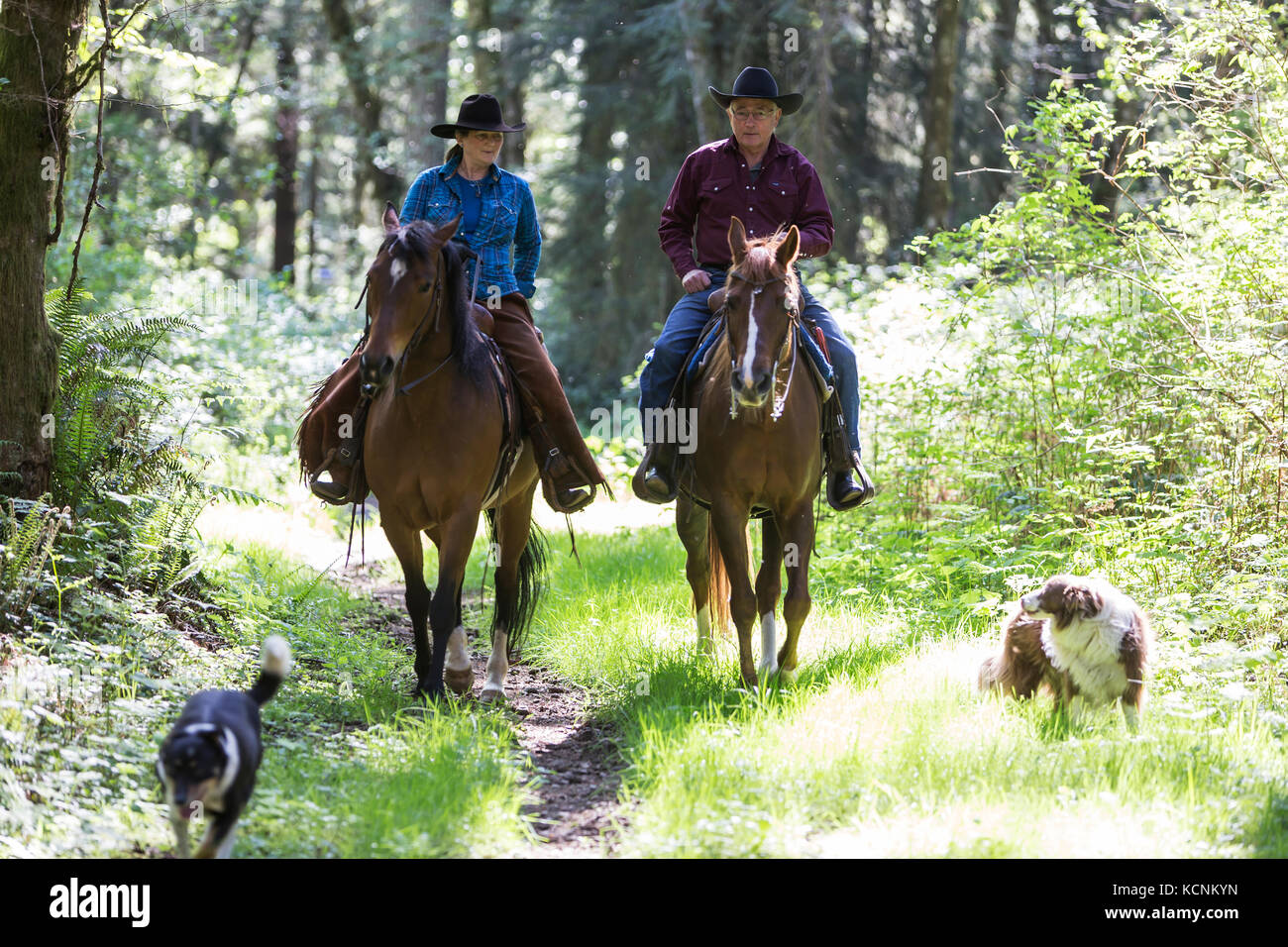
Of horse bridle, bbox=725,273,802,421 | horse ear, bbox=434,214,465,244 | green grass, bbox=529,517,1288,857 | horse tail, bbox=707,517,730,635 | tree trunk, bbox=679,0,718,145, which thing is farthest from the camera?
tree trunk, bbox=679,0,718,145

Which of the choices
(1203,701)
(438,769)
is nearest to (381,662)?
(438,769)

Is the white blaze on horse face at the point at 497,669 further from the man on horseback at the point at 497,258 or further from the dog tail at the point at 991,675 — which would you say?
the dog tail at the point at 991,675

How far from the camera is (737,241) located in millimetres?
6531

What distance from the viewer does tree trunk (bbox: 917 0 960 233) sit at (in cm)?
1822

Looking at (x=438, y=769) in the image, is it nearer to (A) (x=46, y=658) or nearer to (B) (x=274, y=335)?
(A) (x=46, y=658)

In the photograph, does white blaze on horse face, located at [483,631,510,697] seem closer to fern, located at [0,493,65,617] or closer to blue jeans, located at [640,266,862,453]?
blue jeans, located at [640,266,862,453]

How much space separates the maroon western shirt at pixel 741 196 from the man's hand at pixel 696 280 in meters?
0.19

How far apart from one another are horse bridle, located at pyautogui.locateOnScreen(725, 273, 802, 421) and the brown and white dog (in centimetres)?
174

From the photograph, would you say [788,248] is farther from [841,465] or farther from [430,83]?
[430,83]

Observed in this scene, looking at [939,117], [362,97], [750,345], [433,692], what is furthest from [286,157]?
[750,345]

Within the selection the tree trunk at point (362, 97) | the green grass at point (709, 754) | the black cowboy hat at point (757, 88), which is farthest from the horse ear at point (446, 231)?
the tree trunk at point (362, 97)

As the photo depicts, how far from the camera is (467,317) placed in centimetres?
675

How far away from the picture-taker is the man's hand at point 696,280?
7.43 m

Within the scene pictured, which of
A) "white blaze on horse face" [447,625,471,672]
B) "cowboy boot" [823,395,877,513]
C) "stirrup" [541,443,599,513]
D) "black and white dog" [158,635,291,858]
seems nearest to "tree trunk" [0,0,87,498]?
"white blaze on horse face" [447,625,471,672]
